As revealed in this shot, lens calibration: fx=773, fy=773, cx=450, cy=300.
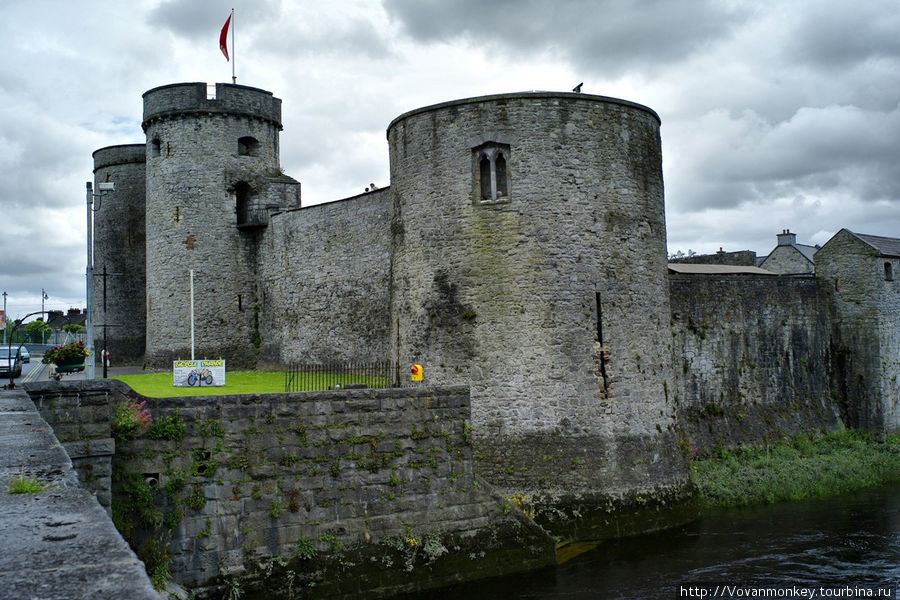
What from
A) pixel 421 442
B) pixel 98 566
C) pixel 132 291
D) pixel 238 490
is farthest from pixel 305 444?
pixel 132 291

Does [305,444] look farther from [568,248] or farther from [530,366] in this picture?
[568,248]

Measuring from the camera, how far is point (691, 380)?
20.5 m

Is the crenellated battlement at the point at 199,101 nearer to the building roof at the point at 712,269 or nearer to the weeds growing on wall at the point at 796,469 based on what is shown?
the building roof at the point at 712,269

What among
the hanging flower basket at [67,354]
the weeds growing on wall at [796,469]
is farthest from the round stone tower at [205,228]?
the weeds growing on wall at [796,469]

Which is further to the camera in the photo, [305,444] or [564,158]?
[564,158]

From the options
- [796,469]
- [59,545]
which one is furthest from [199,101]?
[59,545]

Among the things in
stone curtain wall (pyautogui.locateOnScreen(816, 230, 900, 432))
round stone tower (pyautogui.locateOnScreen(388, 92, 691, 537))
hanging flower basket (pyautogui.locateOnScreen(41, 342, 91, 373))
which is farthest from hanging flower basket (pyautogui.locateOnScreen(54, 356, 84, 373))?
stone curtain wall (pyautogui.locateOnScreen(816, 230, 900, 432))

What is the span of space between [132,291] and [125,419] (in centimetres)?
2587

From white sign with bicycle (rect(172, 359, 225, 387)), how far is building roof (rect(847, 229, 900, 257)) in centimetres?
1982

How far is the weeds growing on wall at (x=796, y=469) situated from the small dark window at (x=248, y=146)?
19.2 meters

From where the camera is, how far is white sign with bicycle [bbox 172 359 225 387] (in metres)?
21.6

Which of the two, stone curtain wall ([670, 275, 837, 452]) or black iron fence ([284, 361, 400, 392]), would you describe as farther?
stone curtain wall ([670, 275, 837, 452])

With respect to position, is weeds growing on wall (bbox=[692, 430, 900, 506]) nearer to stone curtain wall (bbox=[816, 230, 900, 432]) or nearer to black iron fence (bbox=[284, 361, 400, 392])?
stone curtain wall (bbox=[816, 230, 900, 432])

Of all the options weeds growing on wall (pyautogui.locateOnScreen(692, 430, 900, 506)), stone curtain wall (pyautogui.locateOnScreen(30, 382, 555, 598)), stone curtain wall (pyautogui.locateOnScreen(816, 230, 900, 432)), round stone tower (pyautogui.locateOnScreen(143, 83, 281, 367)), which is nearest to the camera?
stone curtain wall (pyautogui.locateOnScreen(30, 382, 555, 598))
